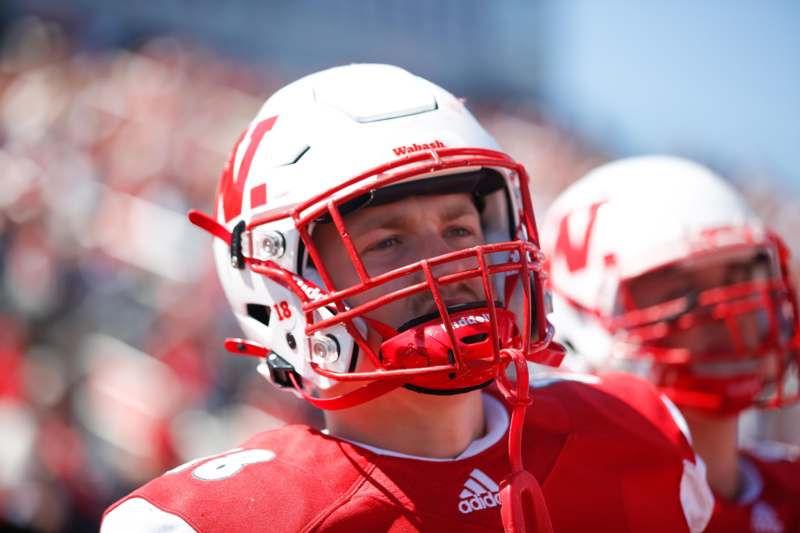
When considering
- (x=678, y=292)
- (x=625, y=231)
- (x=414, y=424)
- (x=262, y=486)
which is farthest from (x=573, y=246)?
(x=262, y=486)

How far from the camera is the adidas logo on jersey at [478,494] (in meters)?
1.24

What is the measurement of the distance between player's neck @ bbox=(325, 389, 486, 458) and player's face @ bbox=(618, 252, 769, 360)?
75 centimetres

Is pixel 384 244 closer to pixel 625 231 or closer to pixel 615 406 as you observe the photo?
pixel 615 406

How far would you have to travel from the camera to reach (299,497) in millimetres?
1179

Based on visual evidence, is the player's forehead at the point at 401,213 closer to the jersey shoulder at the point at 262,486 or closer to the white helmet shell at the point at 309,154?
the white helmet shell at the point at 309,154

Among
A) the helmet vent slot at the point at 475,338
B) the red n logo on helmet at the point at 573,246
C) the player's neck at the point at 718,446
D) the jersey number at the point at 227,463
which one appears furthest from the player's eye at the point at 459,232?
the player's neck at the point at 718,446

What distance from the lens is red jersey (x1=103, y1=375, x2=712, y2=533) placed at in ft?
3.79

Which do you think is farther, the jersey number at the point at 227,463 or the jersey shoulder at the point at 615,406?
the jersey shoulder at the point at 615,406

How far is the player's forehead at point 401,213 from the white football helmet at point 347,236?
2 centimetres

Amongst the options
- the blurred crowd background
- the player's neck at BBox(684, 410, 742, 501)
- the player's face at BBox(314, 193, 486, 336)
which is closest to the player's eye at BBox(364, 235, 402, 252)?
the player's face at BBox(314, 193, 486, 336)

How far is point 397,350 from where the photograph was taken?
3.95 ft

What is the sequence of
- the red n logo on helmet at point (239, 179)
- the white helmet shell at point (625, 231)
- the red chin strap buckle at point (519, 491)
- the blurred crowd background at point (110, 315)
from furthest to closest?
the blurred crowd background at point (110, 315) → the white helmet shell at point (625, 231) → the red n logo on helmet at point (239, 179) → the red chin strap buckle at point (519, 491)

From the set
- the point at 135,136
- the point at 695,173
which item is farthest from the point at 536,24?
the point at 695,173

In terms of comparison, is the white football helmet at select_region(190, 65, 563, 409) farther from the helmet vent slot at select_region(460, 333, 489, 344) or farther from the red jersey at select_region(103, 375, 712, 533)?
the red jersey at select_region(103, 375, 712, 533)
